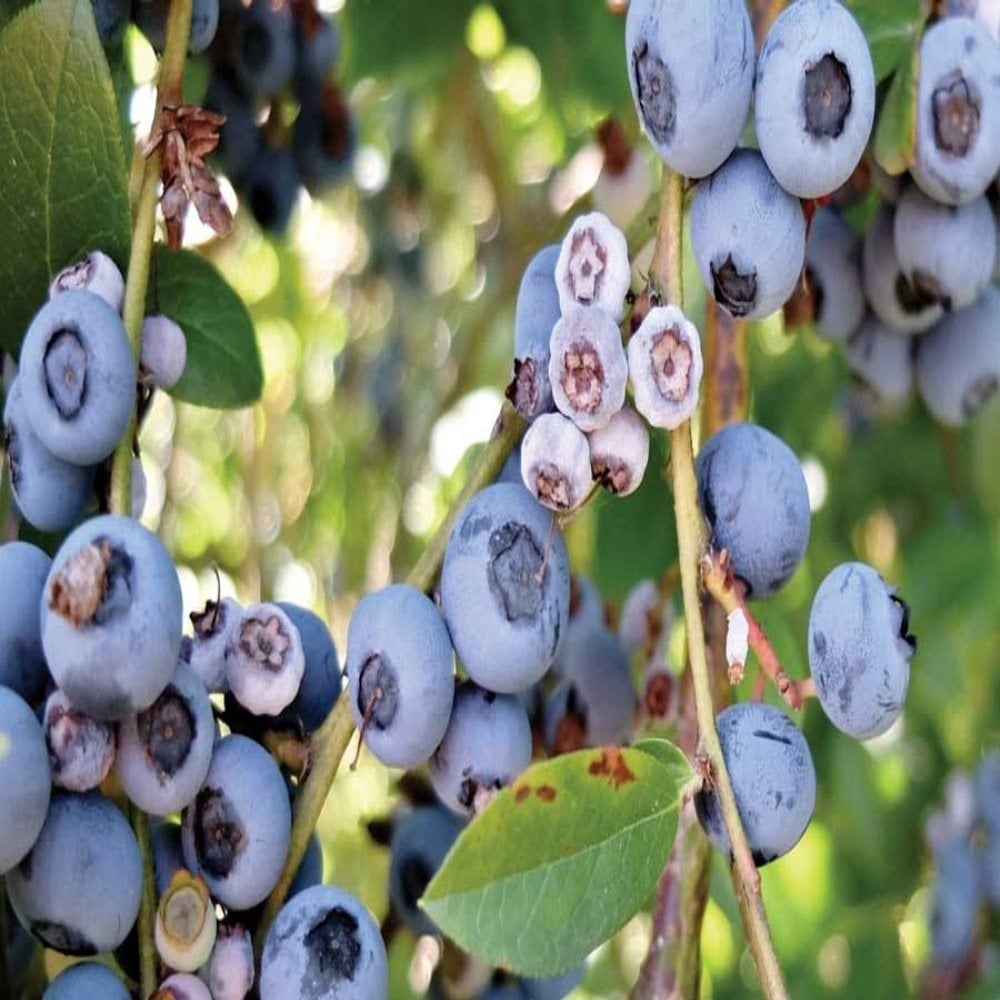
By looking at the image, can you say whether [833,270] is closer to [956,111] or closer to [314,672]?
[956,111]

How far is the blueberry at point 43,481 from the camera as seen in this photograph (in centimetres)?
68

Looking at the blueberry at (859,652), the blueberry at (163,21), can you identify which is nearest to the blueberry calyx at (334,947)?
the blueberry at (859,652)

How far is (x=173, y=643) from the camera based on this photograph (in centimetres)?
60

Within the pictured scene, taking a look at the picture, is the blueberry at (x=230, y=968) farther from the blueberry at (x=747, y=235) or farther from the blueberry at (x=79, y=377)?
the blueberry at (x=747, y=235)

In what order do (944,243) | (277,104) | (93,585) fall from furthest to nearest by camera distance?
(277,104) → (944,243) → (93,585)

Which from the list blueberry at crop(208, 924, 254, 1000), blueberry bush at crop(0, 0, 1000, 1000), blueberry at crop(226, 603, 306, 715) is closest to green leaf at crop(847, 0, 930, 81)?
blueberry bush at crop(0, 0, 1000, 1000)

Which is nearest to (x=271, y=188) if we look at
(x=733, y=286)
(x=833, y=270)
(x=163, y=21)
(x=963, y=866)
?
(x=163, y=21)

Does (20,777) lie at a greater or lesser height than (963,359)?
greater

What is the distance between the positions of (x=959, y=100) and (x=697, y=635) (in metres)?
0.36

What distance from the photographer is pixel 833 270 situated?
1008mm

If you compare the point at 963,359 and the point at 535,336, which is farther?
the point at 963,359

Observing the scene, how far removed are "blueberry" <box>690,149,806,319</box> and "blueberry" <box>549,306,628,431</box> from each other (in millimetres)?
75

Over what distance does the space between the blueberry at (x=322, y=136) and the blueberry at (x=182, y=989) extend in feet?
2.07

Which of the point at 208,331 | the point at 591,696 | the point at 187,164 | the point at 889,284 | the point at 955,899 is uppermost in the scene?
the point at 187,164
